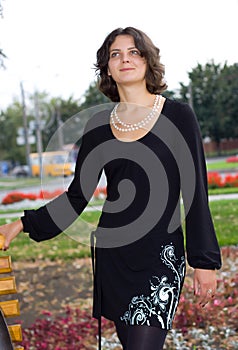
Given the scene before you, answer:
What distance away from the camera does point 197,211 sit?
2062 mm

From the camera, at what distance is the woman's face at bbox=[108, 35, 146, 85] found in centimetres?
216

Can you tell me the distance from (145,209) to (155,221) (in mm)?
52

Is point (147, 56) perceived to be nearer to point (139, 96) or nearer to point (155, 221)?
point (139, 96)

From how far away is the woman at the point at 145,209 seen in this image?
207cm

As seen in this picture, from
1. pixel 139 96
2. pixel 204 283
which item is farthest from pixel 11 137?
pixel 204 283

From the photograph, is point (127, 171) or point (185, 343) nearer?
point (127, 171)

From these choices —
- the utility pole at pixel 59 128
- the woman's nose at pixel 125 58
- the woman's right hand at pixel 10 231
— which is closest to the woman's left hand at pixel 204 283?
the woman's right hand at pixel 10 231

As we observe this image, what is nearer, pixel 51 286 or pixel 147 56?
pixel 147 56

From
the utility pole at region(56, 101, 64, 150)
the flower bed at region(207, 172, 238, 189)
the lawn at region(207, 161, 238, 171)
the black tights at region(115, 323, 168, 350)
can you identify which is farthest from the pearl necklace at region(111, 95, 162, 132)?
the flower bed at region(207, 172, 238, 189)

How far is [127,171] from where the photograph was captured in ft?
6.96

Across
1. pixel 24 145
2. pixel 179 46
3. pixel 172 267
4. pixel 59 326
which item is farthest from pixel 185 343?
pixel 24 145

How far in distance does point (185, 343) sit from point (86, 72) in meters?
3.01

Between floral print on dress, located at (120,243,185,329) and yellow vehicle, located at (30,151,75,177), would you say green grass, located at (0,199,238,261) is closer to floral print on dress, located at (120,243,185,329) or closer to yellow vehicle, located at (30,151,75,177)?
yellow vehicle, located at (30,151,75,177)

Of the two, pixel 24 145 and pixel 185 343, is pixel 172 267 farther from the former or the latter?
pixel 24 145
